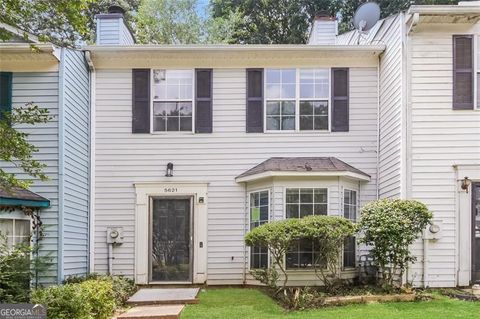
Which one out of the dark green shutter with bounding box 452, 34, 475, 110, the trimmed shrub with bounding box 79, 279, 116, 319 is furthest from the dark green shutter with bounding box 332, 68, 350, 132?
the trimmed shrub with bounding box 79, 279, 116, 319

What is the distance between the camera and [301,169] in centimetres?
945

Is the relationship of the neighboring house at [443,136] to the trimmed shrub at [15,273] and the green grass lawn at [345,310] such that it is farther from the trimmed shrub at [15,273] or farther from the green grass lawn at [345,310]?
the trimmed shrub at [15,273]

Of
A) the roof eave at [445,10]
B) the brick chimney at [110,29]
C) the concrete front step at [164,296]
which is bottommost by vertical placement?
the concrete front step at [164,296]

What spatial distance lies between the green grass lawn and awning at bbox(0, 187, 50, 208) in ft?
9.71

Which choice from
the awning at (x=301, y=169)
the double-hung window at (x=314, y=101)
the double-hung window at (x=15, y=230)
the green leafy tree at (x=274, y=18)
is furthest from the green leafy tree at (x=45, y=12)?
the green leafy tree at (x=274, y=18)

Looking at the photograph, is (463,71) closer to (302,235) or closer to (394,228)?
(394,228)

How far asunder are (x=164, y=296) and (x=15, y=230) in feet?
8.71

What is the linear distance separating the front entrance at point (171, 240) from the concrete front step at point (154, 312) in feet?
7.08

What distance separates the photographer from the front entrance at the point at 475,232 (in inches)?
334

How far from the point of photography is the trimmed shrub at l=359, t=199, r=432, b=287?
7.76 meters

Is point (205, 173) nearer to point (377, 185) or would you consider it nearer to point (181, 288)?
point (181, 288)

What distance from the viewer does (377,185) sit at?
10.1 metres

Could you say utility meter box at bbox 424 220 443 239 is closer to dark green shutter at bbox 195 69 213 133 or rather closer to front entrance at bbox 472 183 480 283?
front entrance at bbox 472 183 480 283

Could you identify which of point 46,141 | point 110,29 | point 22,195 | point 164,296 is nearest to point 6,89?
point 46,141
